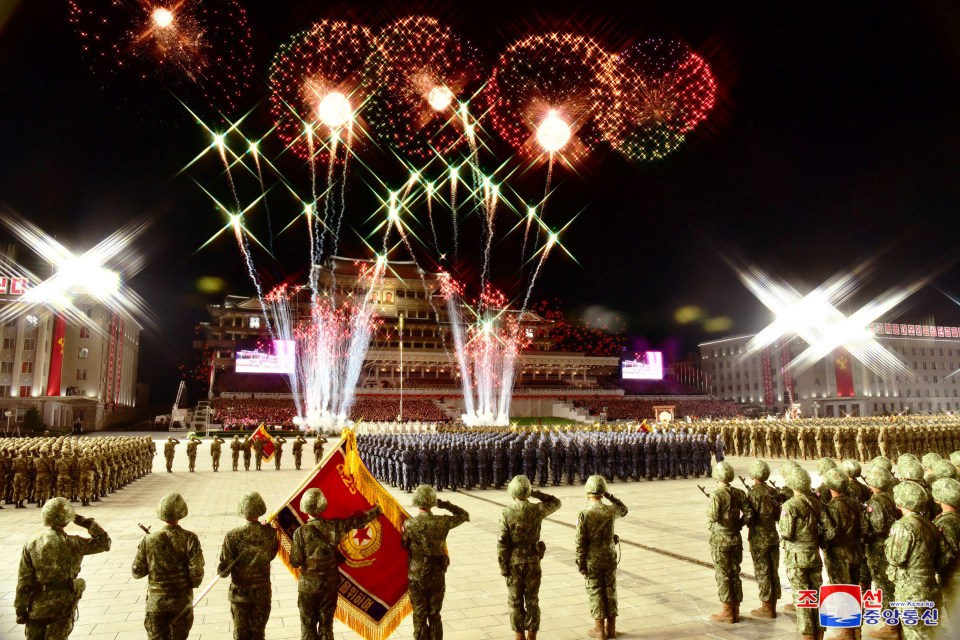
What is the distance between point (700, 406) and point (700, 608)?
198 ft

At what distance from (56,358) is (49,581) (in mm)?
55717

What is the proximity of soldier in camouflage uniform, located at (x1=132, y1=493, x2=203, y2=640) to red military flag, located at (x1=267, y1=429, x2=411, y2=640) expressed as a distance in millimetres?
753

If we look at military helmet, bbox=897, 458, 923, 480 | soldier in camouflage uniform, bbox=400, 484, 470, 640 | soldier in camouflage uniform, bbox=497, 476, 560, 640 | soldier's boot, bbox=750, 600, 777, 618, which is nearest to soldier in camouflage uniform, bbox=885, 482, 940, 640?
soldier's boot, bbox=750, 600, 777, 618

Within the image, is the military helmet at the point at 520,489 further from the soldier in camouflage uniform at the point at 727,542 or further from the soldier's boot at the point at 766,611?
the soldier's boot at the point at 766,611

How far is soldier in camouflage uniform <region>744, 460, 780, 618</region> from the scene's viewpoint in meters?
6.27

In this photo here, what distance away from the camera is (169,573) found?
4535 millimetres

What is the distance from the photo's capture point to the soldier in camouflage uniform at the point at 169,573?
448 cm

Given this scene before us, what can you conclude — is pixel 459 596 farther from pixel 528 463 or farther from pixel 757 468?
pixel 528 463

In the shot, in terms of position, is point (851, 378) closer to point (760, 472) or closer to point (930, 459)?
point (930, 459)

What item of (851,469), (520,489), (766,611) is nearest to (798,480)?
(766,611)

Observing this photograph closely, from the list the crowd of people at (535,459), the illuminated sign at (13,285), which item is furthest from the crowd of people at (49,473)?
the illuminated sign at (13,285)

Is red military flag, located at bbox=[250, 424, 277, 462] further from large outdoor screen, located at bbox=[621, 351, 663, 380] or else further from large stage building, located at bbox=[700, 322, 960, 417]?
large stage building, located at bbox=[700, 322, 960, 417]

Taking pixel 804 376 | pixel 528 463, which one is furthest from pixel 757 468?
pixel 804 376

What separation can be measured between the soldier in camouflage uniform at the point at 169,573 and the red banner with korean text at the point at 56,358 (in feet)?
181
